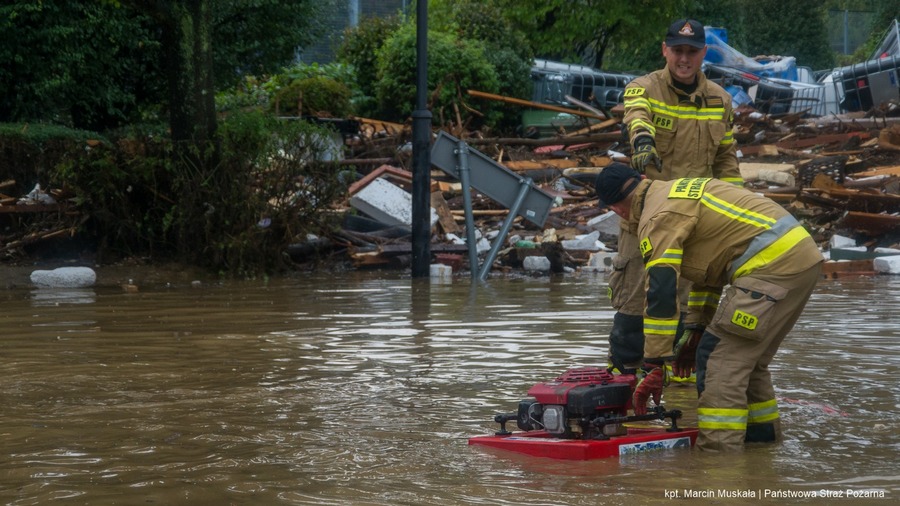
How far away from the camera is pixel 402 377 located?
739 cm

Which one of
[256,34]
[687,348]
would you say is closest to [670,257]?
[687,348]

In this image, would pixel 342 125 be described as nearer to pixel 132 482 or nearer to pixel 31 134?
pixel 31 134

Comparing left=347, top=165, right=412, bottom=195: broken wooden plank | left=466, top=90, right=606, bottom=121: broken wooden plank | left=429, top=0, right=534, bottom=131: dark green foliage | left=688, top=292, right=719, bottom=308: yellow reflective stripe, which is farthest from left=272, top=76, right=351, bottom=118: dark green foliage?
left=688, top=292, right=719, bottom=308: yellow reflective stripe

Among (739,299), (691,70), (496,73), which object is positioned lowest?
(739,299)

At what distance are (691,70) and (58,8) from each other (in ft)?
43.0

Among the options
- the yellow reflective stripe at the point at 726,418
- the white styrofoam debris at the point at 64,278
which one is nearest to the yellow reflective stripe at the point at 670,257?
the yellow reflective stripe at the point at 726,418

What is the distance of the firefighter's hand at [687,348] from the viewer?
6.06 metres

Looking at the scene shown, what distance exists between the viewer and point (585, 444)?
17.0 feet

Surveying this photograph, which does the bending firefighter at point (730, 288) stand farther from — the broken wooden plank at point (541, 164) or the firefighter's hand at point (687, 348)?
the broken wooden plank at point (541, 164)

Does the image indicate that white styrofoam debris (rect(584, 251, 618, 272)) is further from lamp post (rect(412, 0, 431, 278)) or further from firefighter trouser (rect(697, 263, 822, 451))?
firefighter trouser (rect(697, 263, 822, 451))

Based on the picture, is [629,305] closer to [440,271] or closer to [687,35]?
[687,35]

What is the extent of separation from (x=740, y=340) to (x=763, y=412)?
415 millimetres

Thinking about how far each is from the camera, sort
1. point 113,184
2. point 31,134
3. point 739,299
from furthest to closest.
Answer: point 31,134 < point 113,184 < point 739,299

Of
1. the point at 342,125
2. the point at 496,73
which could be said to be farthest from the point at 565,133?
the point at 342,125
